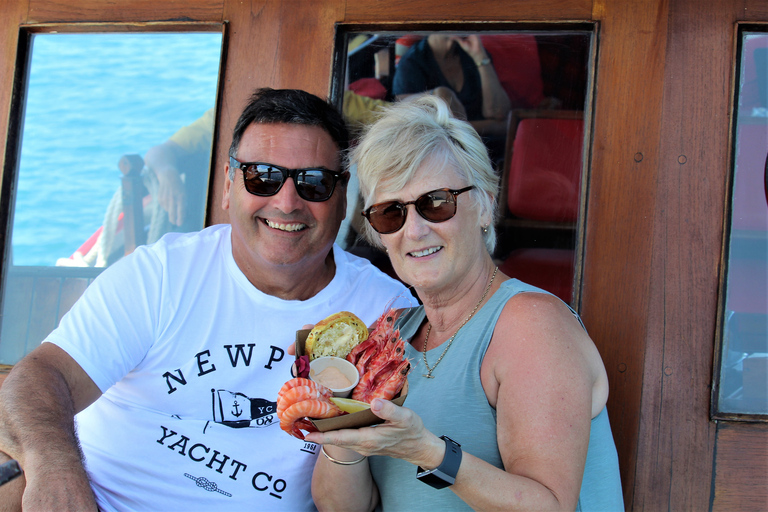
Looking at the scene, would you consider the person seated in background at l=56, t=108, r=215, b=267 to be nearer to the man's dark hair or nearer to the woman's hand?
the man's dark hair

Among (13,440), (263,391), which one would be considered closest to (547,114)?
(263,391)

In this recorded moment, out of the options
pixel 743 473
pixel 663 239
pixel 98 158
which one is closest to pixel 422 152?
pixel 663 239

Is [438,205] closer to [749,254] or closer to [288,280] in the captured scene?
[288,280]

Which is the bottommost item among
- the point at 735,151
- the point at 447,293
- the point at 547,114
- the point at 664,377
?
the point at 664,377

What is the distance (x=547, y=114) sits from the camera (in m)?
2.65

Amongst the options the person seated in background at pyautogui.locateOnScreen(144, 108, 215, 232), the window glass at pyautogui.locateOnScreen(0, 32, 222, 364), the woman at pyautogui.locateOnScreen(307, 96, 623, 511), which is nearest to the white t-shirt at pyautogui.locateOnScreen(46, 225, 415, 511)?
the woman at pyautogui.locateOnScreen(307, 96, 623, 511)

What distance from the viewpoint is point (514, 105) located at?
2846mm

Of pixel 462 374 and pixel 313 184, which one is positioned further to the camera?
pixel 313 184

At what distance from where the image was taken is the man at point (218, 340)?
6.31ft

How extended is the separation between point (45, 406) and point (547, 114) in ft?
7.52

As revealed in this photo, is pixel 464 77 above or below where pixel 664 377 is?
above

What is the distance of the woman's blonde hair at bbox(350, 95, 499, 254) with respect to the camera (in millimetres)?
1757

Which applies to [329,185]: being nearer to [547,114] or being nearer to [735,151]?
[547,114]

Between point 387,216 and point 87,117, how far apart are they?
206 cm
